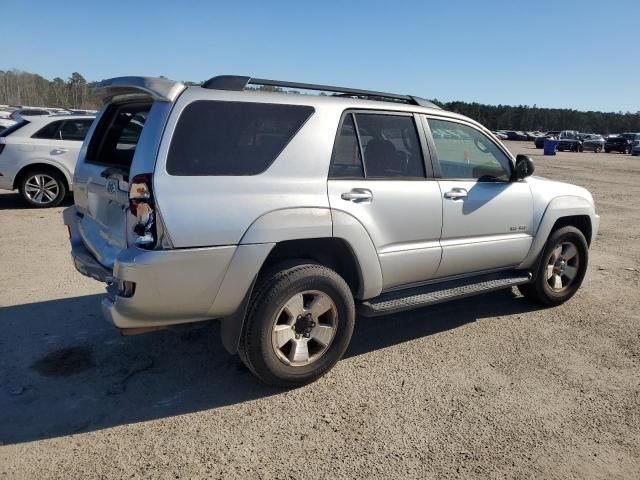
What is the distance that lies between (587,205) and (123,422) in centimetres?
472

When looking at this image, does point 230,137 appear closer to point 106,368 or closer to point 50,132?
point 106,368

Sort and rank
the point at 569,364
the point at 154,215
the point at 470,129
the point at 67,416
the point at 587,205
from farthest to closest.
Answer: the point at 587,205
the point at 470,129
the point at 569,364
the point at 67,416
the point at 154,215

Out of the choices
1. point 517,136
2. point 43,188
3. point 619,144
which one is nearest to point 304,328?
point 43,188

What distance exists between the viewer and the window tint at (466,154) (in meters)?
4.26

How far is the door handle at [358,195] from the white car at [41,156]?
24.5 feet

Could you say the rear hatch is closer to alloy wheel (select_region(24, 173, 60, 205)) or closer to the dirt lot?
the dirt lot

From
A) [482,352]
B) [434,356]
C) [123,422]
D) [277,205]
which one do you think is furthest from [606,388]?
[123,422]

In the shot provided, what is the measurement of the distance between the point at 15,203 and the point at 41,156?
5.07 feet

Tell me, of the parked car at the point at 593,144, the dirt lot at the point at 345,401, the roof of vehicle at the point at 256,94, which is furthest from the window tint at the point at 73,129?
the parked car at the point at 593,144

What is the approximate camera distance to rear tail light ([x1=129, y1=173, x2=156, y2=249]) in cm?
287

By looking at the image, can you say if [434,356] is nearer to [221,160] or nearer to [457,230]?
[457,230]

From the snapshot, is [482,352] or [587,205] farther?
[587,205]

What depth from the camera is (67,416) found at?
307 centimetres

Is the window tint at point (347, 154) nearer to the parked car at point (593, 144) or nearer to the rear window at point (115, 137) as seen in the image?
the rear window at point (115, 137)
